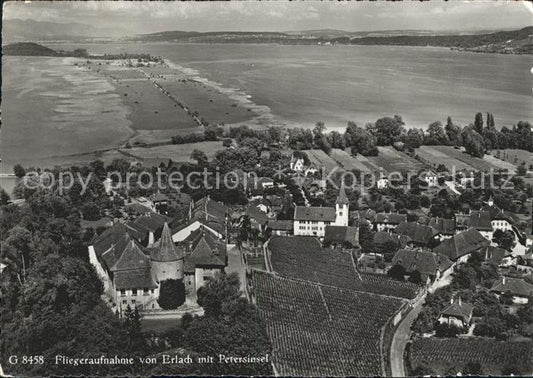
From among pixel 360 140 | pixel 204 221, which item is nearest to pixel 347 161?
pixel 360 140

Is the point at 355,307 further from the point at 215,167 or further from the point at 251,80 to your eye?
the point at 251,80

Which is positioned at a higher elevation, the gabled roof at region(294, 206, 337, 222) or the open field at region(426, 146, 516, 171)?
the open field at region(426, 146, 516, 171)

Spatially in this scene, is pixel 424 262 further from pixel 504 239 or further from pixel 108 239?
pixel 108 239

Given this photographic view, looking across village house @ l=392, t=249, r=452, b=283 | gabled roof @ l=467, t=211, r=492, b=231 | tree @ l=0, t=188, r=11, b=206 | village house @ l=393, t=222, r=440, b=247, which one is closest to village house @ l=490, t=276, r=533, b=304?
village house @ l=392, t=249, r=452, b=283

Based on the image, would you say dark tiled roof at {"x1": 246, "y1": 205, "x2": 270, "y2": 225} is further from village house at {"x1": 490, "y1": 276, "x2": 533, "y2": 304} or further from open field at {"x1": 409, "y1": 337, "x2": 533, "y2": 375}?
open field at {"x1": 409, "y1": 337, "x2": 533, "y2": 375}

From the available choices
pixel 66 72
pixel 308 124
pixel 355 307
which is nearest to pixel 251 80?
pixel 308 124

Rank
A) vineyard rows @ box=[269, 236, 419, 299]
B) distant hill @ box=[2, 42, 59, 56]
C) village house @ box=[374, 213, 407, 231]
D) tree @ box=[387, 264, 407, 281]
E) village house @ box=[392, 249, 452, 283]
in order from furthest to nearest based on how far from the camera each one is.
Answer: village house @ box=[374, 213, 407, 231]
village house @ box=[392, 249, 452, 283]
tree @ box=[387, 264, 407, 281]
vineyard rows @ box=[269, 236, 419, 299]
distant hill @ box=[2, 42, 59, 56]

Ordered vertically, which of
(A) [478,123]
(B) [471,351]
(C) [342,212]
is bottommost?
(B) [471,351]
